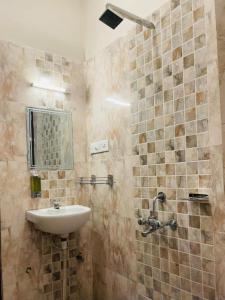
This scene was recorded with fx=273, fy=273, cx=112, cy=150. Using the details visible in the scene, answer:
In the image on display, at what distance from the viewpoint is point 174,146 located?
1.62m

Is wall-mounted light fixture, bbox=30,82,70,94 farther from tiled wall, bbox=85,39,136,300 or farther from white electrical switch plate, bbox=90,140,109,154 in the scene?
white electrical switch plate, bbox=90,140,109,154

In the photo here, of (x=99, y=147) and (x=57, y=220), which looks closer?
(x=57, y=220)

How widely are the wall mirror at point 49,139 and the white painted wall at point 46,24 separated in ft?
1.87

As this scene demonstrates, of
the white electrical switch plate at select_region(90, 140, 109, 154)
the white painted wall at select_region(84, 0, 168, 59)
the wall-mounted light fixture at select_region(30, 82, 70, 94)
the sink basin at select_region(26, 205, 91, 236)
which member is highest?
the white painted wall at select_region(84, 0, 168, 59)

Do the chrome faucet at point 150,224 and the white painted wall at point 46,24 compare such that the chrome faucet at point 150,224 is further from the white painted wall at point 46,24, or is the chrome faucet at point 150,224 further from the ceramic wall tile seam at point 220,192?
the white painted wall at point 46,24

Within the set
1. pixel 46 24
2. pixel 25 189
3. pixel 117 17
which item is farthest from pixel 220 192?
pixel 46 24

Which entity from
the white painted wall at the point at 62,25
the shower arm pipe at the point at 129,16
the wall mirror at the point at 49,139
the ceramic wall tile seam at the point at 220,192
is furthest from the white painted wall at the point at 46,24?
the ceramic wall tile seam at the point at 220,192

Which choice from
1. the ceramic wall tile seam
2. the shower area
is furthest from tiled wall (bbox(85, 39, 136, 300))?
the ceramic wall tile seam

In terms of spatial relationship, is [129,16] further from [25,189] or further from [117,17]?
[25,189]

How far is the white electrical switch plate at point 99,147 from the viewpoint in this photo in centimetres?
220

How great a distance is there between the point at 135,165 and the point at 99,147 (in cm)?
48

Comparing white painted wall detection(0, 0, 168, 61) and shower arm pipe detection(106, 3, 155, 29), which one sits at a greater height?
white painted wall detection(0, 0, 168, 61)

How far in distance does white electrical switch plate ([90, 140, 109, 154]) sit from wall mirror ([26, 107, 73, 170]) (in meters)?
0.19

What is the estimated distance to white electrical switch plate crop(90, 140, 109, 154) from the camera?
2201 millimetres
